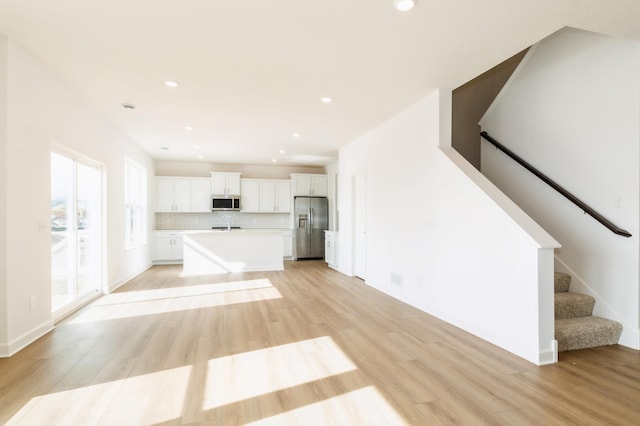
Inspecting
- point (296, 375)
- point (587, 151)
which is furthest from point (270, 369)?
point (587, 151)

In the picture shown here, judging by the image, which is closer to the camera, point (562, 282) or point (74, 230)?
point (562, 282)

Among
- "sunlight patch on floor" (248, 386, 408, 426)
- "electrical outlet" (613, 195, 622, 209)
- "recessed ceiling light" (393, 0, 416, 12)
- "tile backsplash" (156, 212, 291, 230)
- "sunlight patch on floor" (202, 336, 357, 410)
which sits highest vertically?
"recessed ceiling light" (393, 0, 416, 12)

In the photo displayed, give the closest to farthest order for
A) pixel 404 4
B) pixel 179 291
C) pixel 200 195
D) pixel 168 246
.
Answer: pixel 404 4, pixel 179 291, pixel 168 246, pixel 200 195

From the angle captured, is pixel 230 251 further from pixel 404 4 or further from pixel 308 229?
pixel 404 4

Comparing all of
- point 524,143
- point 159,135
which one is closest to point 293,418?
point 524,143

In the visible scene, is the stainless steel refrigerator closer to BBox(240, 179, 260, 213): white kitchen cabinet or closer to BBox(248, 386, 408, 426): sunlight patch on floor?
BBox(240, 179, 260, 213): white kitchen cabinet

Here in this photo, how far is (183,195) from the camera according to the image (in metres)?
8.70

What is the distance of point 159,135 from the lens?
609 centimetres

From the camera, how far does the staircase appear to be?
9.68ft

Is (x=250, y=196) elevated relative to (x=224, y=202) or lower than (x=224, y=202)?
elevated

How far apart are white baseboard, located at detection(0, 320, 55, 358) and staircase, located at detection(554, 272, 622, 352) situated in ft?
15.9

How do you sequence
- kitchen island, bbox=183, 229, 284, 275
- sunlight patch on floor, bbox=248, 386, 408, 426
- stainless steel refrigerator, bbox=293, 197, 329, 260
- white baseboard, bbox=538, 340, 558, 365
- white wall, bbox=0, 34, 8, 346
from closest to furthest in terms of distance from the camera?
sunlight patch on floor, bbox=248, 386, 408, 426 → white baseboard, bbox=538, 340, 558, 365 → white wall, bbox=0, 34, 8, 346 → kitchen island, bbox=183, 229, 284, 275 → stainless steel refrigerator, bbox=293, 197, 329, 260

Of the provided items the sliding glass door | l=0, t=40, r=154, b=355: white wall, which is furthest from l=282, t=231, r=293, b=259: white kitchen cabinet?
l=0, t=40, r=154, b=355: white wall

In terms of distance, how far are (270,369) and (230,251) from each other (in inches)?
190
